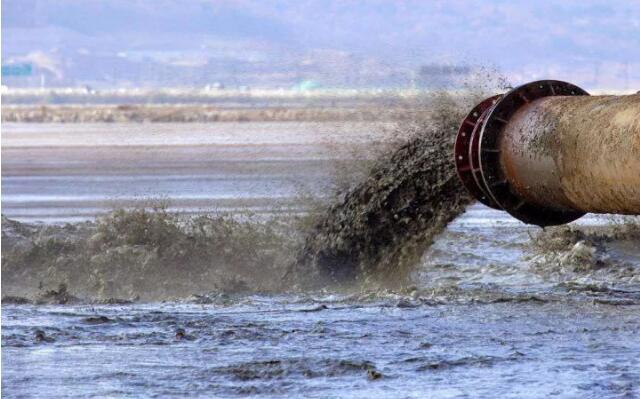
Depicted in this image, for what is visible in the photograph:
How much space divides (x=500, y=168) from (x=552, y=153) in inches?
27.7

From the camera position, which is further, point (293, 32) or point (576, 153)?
point (293, 32)

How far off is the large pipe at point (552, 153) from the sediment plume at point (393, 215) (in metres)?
0.76

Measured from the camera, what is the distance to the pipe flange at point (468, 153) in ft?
35.9

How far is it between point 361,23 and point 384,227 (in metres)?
105

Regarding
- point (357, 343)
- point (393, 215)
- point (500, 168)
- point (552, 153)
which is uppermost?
point (552, 153)

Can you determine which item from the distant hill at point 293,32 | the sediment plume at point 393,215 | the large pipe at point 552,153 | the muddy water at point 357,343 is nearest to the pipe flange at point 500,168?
the large pipe at point 552,153

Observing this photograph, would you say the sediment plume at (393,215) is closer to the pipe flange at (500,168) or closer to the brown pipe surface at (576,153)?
the pipe flange at (500,168)

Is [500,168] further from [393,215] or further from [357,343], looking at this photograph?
[357,343]

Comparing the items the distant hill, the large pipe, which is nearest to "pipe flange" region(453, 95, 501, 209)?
the large pipe

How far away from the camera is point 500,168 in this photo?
426 inches

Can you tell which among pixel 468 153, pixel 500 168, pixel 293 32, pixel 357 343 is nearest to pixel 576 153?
pixel 500 168

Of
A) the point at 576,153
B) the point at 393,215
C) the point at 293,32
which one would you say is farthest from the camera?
the point at 293,32

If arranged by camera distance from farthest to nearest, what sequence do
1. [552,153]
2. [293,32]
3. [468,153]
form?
1. [293,32]
2. [468,153]
3. [552,153]

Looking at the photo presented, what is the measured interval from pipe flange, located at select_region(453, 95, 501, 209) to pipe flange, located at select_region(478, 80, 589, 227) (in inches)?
3.5
